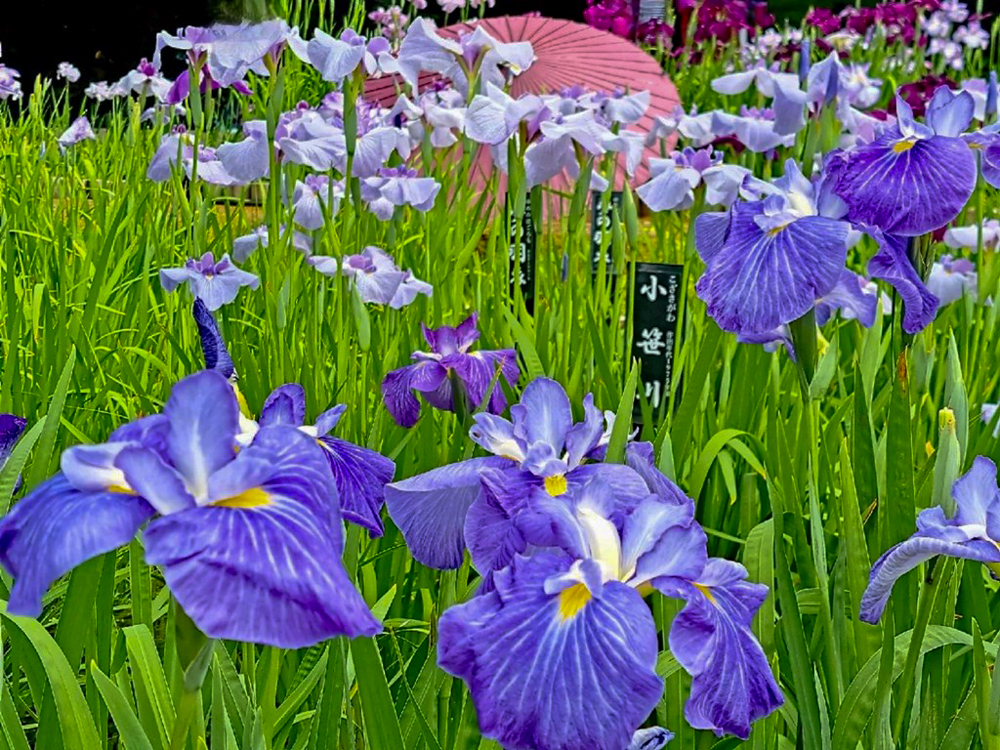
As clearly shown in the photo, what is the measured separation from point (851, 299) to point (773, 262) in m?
0.15

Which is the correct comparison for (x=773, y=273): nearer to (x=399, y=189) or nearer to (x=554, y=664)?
(x=554, y=664)

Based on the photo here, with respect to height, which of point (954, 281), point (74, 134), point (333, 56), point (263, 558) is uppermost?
point (333, 56)

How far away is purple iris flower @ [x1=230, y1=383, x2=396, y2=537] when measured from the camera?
0.62 m

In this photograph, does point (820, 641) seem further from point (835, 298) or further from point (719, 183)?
point (719, 183)

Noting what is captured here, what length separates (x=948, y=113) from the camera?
1.01m

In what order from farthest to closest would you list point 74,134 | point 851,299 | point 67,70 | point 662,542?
1. point 67,70
2. point 74,134
3. point 851,299
4. point 662,542

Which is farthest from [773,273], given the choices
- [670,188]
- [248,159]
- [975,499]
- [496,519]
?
[248,159]

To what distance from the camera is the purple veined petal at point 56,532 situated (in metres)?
0.43

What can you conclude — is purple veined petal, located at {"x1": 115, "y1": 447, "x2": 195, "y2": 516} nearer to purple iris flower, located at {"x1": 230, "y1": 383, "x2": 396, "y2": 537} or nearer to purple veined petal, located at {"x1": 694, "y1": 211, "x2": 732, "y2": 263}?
purple iris flower, located at {"x1": 230, "y1": 383, "x2": 396, "y2": 537}

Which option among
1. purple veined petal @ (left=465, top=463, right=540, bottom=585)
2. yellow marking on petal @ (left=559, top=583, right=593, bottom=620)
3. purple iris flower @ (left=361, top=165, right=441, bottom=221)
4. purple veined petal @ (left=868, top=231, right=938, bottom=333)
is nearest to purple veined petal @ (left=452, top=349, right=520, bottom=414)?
purple veined petal @ (left=868, top=231, right=938, bottom=333)

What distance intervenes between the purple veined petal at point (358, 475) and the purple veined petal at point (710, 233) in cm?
42

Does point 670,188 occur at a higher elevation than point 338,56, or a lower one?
lower

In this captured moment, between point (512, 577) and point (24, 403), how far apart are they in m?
1.20

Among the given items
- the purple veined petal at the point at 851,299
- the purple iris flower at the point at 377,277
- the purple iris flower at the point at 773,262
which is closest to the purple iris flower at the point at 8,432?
the purple iris flower at the point at 773,262
